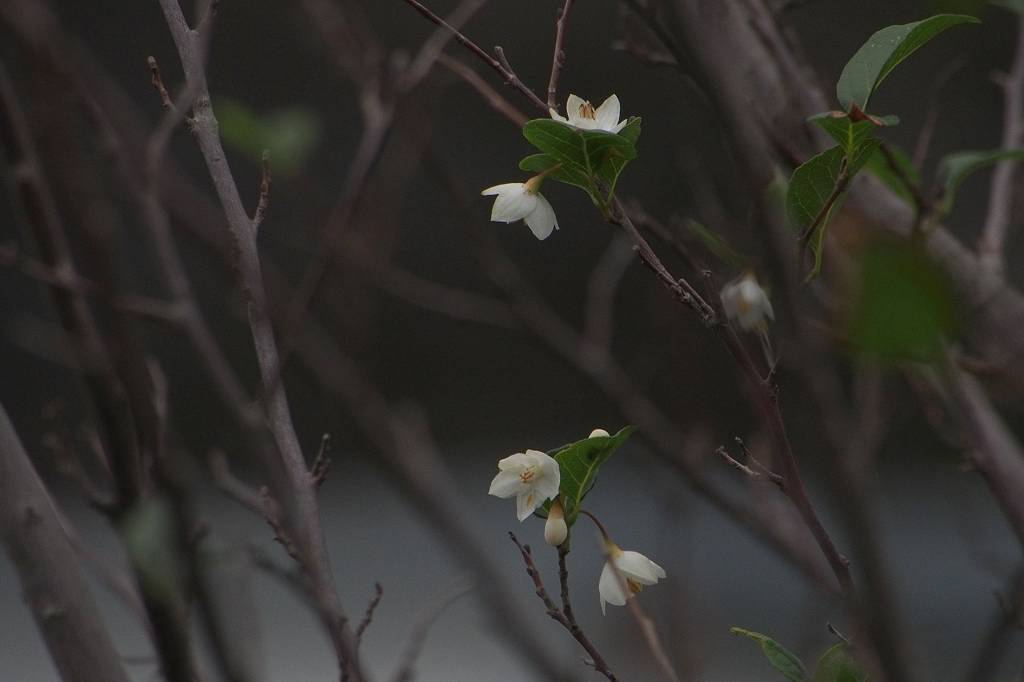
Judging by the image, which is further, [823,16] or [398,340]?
[398,340]

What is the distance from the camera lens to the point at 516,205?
662 millimetres

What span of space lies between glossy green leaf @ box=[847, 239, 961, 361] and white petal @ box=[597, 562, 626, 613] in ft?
1.02

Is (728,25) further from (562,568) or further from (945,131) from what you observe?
(945,131)

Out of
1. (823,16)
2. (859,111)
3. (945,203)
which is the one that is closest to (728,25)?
(945,203)

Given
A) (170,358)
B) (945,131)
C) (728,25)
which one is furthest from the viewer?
(170,358)

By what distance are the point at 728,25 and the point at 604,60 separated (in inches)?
44.7

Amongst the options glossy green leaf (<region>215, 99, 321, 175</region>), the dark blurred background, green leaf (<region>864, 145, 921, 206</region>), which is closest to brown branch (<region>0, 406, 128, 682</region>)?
glossy green leaf (<region>215, 99, 321, 175</region>)

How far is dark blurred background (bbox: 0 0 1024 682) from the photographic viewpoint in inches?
84.4

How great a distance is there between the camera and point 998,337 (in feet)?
3.31

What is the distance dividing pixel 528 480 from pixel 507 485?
17 mm

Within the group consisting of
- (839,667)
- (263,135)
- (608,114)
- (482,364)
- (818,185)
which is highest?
(482,364)

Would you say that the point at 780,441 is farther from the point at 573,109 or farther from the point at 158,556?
the point at 158,556

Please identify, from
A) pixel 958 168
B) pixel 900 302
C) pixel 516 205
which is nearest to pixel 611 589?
pixel 516 205

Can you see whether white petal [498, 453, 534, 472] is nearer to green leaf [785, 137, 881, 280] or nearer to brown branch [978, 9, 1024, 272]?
green leaf [785, 137, 881, 280]
